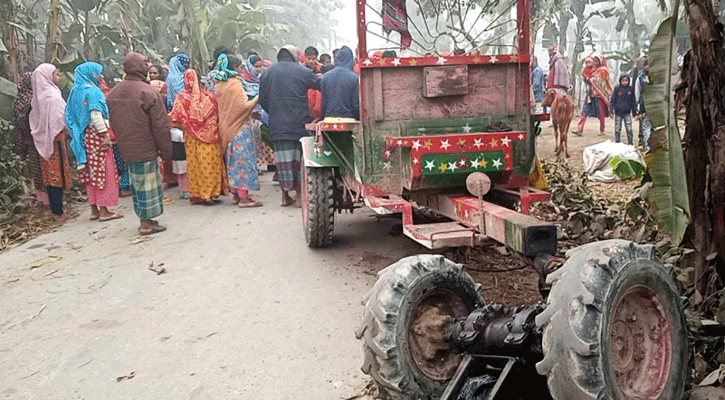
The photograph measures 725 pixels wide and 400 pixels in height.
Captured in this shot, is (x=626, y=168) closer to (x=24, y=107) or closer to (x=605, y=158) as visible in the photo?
(x=605, y=158)

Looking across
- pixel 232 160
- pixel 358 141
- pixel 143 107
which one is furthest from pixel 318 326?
pixel 232 160

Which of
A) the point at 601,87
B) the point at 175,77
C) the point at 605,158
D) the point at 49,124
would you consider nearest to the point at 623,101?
the point at 601,87

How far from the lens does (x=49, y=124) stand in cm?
726

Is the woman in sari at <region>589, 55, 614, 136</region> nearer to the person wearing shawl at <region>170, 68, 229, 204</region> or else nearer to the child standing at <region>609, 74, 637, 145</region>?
the child standing at <region>609, 74, 637, 145</region>

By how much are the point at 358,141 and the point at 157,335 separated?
78.6 inches

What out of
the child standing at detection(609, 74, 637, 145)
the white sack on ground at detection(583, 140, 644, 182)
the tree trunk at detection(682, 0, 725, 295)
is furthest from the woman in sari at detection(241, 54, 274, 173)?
the tree trunk at detection(682, 0, 725, 295)

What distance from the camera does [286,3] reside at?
4862 cm

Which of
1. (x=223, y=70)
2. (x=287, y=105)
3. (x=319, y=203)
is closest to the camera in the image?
(x=319, y=203)

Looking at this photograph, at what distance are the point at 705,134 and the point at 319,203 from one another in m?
3.14

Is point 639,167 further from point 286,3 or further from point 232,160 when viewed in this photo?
point 286,3

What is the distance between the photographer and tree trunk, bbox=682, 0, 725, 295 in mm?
3207

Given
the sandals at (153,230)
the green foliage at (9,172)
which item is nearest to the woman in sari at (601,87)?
the sandals at (153,230)

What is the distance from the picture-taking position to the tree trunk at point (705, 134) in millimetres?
3207

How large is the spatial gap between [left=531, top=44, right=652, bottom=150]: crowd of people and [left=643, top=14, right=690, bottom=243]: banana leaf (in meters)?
8.51
